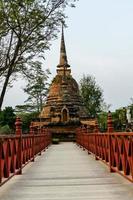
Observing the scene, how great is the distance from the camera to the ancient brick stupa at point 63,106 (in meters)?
55.7

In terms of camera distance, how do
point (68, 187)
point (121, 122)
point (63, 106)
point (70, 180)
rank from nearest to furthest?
point (68, 187), point (70, 180), point (121, 122), point (63, 106)

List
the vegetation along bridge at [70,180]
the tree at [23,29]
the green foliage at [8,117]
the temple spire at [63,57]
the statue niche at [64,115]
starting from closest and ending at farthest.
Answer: the vegetation along bridge at [70,180], the tree at [23,29], the statue niche at [64,115], the green foliage at [8,117], the temple spire at [63,57]

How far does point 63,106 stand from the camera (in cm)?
6038

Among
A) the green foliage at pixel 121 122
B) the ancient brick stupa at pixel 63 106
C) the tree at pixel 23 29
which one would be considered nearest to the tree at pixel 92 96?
the ancient brick stupa at pixel 63 106

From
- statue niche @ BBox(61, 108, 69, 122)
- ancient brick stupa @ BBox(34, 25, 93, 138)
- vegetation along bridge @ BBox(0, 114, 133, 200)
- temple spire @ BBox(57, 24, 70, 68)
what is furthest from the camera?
temple spire @ BBox(57, 24, 70, 68)

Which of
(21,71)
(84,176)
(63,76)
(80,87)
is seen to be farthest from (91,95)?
(84,176)

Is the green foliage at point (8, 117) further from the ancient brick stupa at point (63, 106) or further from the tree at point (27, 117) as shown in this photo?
the ancient brick stupa at point (63, 106)

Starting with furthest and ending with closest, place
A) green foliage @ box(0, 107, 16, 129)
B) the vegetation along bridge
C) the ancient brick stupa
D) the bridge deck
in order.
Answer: green foliage @ box(0, 107, 16, 129) → the ancient brick stupa → the vegetation along bridge → the bridge deck

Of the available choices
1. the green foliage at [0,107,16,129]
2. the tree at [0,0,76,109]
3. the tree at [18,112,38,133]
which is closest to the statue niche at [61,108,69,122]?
the tree at [18,112,38,133]

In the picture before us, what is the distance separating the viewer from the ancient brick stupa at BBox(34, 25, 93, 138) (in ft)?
183

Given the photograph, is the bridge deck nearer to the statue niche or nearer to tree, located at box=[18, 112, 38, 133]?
the statue niche

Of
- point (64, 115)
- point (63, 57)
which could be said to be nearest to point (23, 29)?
point (64, 115)

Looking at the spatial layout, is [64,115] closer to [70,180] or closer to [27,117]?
[27,117]

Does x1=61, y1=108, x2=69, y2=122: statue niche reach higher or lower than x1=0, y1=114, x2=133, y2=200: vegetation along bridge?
higher
